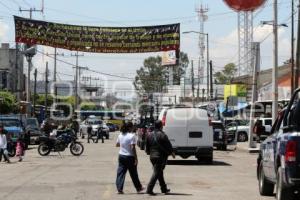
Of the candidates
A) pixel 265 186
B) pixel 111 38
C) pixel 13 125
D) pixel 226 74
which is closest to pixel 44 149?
pixel 13 125

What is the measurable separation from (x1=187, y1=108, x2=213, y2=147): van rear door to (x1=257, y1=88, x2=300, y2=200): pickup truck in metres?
12.0

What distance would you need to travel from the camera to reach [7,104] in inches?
2793

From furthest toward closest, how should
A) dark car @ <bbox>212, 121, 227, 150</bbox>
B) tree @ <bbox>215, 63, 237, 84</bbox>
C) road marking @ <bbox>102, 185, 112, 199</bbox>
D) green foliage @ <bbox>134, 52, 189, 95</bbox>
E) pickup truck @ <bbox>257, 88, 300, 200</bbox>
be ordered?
green foliage @ <bbox>134, 52, 189, 95</bbox> < tree @ <bbox>215, 63, 237, 84</bbox> < dark car @ <bbox>212, 121, 227, 150</bbox> < road marking @ <bbox>102, 185, 112, 199</bbox> < pickup truck @ <bbox>257, 88, 300, 200</bbox>

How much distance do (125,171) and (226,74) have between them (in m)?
118

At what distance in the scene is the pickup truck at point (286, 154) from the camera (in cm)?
1120

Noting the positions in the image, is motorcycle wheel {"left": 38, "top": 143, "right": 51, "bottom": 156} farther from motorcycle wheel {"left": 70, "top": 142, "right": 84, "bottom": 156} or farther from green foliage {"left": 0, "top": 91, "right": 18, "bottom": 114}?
green foliage {"left": 0, "top": 91, "right": 18, "bottom": 114}

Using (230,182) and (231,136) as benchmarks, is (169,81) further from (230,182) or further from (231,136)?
(230,182)

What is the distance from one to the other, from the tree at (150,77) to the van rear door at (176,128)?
387 ft

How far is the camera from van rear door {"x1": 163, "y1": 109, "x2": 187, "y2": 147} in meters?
26.3

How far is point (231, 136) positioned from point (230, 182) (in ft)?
96.5

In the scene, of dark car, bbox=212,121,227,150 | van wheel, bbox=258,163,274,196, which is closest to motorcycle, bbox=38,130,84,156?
dark car, bbox=212,121,227,150

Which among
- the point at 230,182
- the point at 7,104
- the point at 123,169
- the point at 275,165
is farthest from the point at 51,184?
the point at 7,104

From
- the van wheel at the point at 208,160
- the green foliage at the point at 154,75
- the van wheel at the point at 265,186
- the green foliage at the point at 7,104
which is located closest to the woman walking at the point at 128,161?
the van wheel at the point at 265,186

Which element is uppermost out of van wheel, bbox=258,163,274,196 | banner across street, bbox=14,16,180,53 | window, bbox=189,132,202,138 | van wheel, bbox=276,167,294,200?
banner across street, bbox=14,16,180,53
